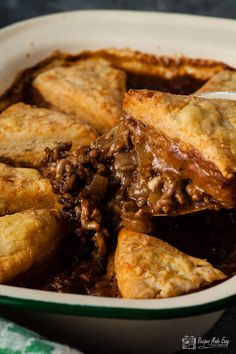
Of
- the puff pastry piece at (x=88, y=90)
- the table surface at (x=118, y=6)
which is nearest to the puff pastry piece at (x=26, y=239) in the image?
the puff pastry piece at (x=88, y=90)

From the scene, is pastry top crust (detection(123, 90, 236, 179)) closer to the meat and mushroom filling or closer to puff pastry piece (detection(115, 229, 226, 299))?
the meat and mushroom filling

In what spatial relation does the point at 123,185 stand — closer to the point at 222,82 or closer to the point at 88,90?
the point at 88,90

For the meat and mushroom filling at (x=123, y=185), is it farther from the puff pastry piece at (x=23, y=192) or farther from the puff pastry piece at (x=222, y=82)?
the puff pastry piece at (x=222, y=82)

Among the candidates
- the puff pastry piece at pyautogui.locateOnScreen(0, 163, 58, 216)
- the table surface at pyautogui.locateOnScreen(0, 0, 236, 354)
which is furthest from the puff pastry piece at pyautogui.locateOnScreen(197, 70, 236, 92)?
the table surface at pyautogui.locateOnScreen(0, 0, 236, 354)

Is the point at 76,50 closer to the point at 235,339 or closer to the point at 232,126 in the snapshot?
the point at 232,126

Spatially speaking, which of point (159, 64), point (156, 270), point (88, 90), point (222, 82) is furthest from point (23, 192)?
point (159, 64)

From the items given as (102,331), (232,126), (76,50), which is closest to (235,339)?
(102,331)
